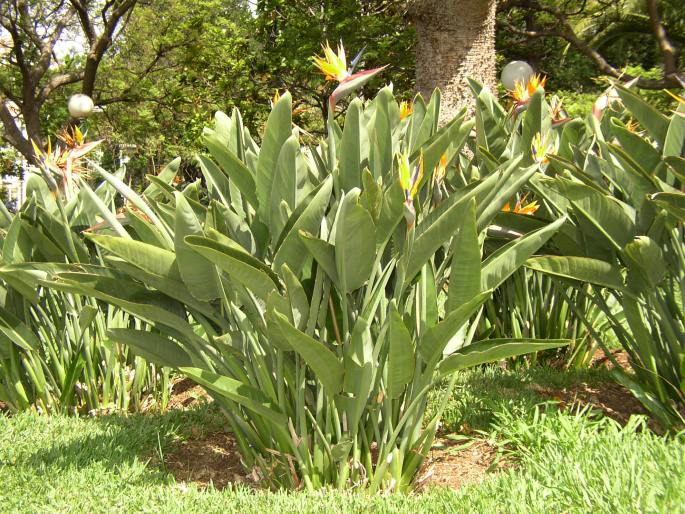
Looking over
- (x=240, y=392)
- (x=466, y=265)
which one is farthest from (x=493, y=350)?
(x=240, y=392)

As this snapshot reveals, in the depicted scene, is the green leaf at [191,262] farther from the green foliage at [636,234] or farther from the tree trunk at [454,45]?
the tree trunk at [454,45]

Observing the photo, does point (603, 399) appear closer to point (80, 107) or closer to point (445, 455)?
point (445, 455)

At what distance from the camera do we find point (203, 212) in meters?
2.54

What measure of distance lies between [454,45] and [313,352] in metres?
4.68

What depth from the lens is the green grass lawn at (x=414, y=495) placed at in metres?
2.04

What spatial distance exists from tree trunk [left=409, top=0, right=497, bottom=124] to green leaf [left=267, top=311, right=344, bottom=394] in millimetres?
4222

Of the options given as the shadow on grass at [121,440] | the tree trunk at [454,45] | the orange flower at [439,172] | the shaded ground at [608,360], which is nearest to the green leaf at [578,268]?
the orange flower at [439,172]

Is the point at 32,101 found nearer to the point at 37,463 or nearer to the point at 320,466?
the point at 37,463

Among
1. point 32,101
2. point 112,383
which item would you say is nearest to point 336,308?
point 112,383

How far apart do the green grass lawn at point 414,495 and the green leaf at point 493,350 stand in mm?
408

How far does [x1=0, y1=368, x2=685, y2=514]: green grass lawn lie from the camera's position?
204 cm

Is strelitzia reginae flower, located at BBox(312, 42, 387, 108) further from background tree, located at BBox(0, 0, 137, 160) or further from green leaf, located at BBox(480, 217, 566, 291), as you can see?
background tree, located at BBox(0, 0, 137, 160)

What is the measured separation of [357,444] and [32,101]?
13.0 meters

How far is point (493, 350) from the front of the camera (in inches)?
82.3
